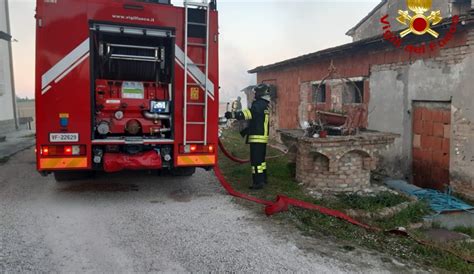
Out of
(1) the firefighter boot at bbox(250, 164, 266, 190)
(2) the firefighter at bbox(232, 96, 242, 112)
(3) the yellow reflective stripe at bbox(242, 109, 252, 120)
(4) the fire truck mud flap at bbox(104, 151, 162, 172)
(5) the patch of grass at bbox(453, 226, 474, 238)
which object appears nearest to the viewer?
(4) the fire truck mud flap at bbox(104, 151, 162, 172)

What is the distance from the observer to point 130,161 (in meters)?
5.84

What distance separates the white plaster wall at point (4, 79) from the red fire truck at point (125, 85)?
40.8 feet

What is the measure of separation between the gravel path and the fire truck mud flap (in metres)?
0.58

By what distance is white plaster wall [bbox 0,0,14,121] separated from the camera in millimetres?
16781

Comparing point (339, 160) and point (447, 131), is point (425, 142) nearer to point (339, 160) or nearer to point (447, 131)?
point (447, 131)

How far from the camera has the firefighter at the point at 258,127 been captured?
22.6 feet

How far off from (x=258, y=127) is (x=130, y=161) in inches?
90.3

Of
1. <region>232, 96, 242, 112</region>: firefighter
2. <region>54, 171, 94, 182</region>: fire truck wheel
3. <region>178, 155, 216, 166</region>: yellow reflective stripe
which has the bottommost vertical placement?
<region>54, 171, 94, 182</region>: fire truck wheel

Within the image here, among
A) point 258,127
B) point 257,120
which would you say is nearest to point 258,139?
point 258,127

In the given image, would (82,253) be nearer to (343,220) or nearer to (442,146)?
(343,220)

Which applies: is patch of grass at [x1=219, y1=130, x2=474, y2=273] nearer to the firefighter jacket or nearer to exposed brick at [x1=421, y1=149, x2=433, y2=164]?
the firefighter jacket

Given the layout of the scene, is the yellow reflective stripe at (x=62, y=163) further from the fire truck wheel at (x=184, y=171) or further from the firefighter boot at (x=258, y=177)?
the firefighter boot at (x=258, y=177)

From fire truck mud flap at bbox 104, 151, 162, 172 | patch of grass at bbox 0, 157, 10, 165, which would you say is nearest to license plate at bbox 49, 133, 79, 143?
fire truck mud flap at bbox 104, 151, 162, 172

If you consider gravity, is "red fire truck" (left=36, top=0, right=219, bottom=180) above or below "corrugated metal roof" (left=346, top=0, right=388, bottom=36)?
below
